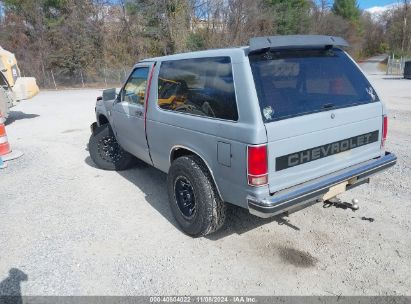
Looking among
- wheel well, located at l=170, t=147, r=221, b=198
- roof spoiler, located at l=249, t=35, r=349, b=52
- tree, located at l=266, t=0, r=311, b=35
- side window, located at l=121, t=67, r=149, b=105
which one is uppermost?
tree, located at l=266, t=0, r=311, b=35

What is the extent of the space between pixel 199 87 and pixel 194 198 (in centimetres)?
117

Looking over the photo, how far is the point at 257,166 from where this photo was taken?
2848 mm

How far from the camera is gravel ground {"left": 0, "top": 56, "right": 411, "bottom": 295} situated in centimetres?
302

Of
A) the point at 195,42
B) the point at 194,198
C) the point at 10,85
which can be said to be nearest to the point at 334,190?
the point at 194,198

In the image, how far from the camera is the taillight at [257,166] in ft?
9.27

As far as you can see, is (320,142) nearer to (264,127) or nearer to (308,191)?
(308,191)

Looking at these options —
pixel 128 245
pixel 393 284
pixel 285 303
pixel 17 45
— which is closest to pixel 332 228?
pixel 393 284

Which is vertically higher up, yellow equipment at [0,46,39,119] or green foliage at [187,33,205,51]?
green foliage at [187,33,205,51]

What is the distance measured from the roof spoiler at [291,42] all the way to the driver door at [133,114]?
1.86 meters

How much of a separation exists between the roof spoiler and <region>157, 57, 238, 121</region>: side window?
31 cm

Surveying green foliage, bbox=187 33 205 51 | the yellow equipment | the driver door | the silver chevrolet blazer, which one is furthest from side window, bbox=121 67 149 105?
green foliage, bbox=187 33 205 51

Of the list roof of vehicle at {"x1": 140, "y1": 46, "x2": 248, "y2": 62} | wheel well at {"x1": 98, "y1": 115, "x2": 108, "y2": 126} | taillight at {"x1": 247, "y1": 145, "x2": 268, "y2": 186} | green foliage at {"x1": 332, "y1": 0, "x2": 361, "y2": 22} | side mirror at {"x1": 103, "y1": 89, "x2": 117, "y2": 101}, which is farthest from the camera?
green foliage at {"x1": 332, "y1": 0, "x2": 361, "y2": 22}

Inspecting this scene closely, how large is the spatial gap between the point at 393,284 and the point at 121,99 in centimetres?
416

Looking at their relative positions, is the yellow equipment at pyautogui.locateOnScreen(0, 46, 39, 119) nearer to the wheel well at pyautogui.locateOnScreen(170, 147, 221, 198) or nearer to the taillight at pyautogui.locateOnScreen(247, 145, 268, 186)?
the wheel well at pyautogui.locateOnScreen(170, 147, 221, 198)
